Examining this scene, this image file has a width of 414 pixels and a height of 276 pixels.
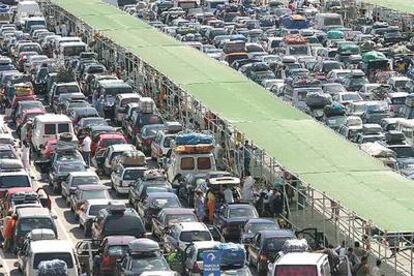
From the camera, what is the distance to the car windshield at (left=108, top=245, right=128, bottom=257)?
44.8m

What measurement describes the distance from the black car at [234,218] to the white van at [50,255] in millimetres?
6492

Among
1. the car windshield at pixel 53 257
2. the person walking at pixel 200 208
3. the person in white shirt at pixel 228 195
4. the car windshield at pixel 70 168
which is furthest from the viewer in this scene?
the car windshield at pixel 70 168

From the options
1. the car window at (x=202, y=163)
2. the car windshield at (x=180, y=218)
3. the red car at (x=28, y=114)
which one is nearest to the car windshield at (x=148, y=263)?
the car windshield at (x=180, y=218)

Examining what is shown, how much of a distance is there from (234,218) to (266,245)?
3858mm

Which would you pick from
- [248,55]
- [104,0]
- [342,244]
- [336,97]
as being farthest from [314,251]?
[104,0]

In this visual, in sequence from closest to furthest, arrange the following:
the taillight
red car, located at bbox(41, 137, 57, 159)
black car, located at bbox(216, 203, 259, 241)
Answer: the taillight < black car, located at bbox(216, 203, 259, 241) < red car, located at bbox(41, 137, 57, 159)

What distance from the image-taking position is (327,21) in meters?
101

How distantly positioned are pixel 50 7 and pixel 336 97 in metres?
33.3

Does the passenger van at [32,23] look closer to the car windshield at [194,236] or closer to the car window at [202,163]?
the car window at [202,163]

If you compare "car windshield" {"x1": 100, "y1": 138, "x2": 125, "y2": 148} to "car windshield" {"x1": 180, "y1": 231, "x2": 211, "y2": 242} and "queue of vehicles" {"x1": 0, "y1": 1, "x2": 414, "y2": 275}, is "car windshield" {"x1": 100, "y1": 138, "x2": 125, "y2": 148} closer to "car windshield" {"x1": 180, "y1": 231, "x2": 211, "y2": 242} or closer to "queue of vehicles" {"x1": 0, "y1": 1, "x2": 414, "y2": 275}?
"queue of vehicles" {"x1": 0, "y1": 1, "x2": 414, "y2": 275}

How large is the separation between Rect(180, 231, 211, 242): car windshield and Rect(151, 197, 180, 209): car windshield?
425 centimetres

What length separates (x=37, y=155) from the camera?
62.5 m

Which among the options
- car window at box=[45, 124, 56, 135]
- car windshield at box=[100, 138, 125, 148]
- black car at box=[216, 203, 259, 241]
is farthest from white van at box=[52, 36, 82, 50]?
black car at box=[216, 203, 259, 241]

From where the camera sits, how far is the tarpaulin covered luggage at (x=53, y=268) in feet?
138
